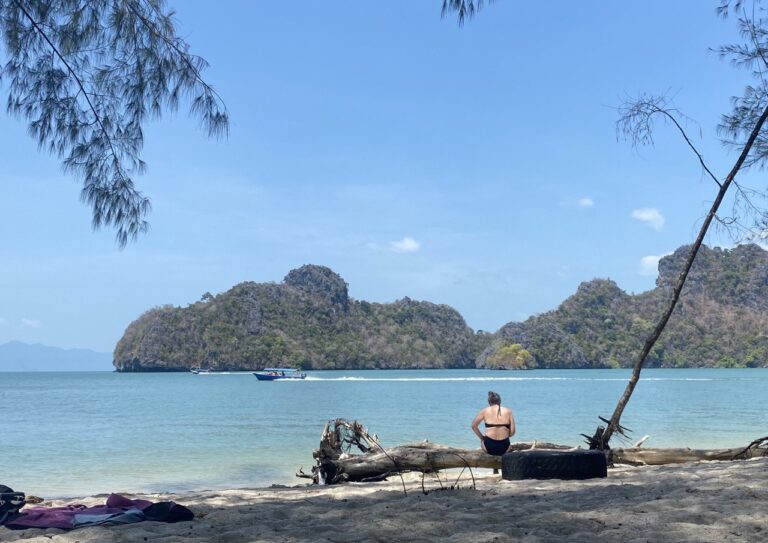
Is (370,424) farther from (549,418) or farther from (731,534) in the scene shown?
(731,534)

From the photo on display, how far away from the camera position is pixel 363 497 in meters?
7.37

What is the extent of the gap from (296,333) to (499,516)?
145 meters

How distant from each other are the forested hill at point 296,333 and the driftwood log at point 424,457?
129m

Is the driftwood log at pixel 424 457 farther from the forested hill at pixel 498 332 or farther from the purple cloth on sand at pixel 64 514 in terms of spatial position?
the forested hill at pixel 498 332

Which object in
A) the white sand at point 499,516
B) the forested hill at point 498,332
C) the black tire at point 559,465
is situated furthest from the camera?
the forested hill at point 498,332

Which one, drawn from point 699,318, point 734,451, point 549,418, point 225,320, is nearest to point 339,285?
point 225,320

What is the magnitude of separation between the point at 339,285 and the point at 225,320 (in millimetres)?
31755

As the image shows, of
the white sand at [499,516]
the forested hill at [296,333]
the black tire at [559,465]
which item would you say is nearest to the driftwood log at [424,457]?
the black tire at [559,465]

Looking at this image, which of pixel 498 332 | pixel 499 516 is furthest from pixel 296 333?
pixel 499 516

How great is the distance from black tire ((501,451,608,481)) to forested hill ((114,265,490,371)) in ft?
430

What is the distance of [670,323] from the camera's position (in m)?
146

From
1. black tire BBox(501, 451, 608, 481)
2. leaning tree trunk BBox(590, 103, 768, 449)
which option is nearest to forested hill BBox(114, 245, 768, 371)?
leaning tree trunk BBox(590, 103, 768, 449)

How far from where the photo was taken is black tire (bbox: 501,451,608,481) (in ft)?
26.9

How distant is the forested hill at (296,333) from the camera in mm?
143625
